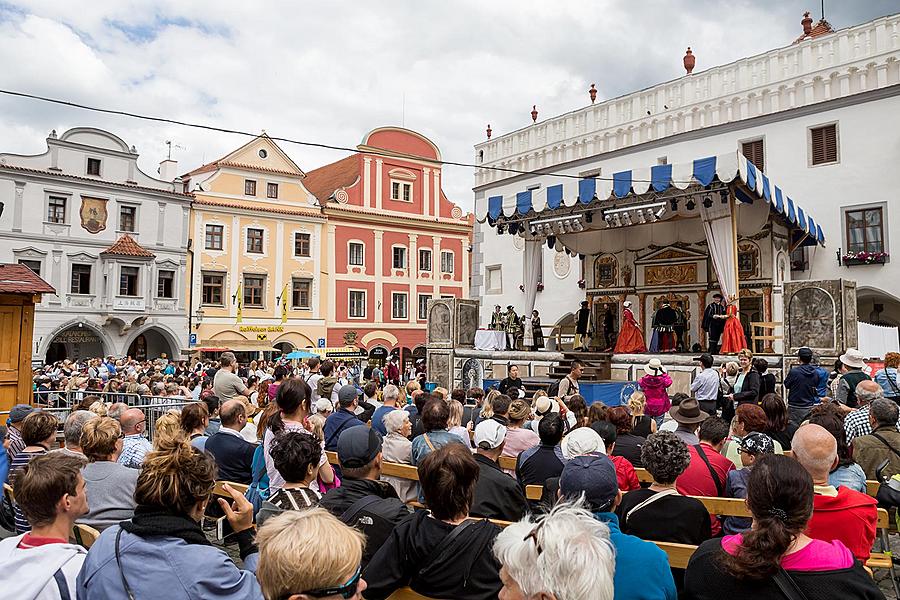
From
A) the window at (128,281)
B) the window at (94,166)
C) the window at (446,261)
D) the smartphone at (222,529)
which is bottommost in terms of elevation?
the smartphone at (222,529)

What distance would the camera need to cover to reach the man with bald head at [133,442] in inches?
184

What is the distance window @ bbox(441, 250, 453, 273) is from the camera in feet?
124

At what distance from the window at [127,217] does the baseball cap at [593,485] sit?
2997 cm

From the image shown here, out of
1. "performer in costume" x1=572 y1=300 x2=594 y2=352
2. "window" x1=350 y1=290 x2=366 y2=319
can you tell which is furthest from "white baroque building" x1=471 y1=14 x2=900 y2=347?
"window" x1=350 y1=290 x2=366 y2=319

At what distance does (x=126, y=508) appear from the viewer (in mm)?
3727

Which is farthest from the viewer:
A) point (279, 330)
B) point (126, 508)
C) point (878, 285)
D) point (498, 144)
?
point (279, 330)

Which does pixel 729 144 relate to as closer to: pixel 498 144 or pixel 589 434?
pixel 498 144

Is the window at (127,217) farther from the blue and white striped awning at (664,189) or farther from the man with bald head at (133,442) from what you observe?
the man with bald head at (133,442)

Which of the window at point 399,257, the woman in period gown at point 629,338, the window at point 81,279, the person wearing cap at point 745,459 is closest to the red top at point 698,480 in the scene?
the person wearing cap at point 745,459

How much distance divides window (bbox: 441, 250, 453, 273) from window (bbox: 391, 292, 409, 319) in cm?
311

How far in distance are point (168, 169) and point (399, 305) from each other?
13.4 meters

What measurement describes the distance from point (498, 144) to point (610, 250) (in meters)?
7.70

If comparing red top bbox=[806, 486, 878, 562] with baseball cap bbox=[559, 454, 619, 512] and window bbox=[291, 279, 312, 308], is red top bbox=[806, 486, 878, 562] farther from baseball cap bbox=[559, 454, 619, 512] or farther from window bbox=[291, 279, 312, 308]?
window bbox=[291, 279, 312, 308]

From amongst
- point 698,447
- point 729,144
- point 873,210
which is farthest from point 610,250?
point 698,447
